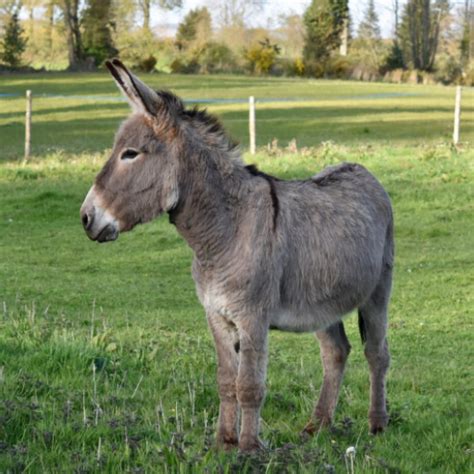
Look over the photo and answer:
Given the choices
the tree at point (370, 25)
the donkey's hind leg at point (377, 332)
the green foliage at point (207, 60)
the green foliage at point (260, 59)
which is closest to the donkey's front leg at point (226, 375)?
the donkey's hind leg at point (377, 332)

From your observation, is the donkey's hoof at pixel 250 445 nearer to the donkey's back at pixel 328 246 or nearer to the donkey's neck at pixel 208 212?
the donkey's back at pixel 328 246

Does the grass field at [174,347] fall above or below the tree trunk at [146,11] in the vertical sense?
below

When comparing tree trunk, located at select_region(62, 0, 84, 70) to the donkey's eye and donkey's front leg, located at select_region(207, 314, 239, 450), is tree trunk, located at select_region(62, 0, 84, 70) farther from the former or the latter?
donkey's front leg, located at select_region(207, 314, 239, 450)

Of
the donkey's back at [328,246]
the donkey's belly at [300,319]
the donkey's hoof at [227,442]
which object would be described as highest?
the donkey's back at [328,246]

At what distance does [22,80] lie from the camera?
197ft

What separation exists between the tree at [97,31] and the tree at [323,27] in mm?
18561

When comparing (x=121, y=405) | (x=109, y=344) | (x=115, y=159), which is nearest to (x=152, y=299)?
(x=109, y=344)

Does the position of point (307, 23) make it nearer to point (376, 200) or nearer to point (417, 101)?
point (417, 101)

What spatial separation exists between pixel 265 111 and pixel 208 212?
36578 mm

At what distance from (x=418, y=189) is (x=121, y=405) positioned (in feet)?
39.4

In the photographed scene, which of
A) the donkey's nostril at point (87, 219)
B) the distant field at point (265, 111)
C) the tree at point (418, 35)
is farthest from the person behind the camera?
the tree at point (418, 35)

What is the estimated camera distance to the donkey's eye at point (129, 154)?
4.96 m

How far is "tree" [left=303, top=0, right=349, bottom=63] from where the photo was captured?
84469 mm

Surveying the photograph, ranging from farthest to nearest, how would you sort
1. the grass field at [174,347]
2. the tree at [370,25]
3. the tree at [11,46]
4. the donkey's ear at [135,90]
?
the tree at [370,25]
the tree at [11,46]
the grass field at [174,347]
the donkey's ear at [135,90]
